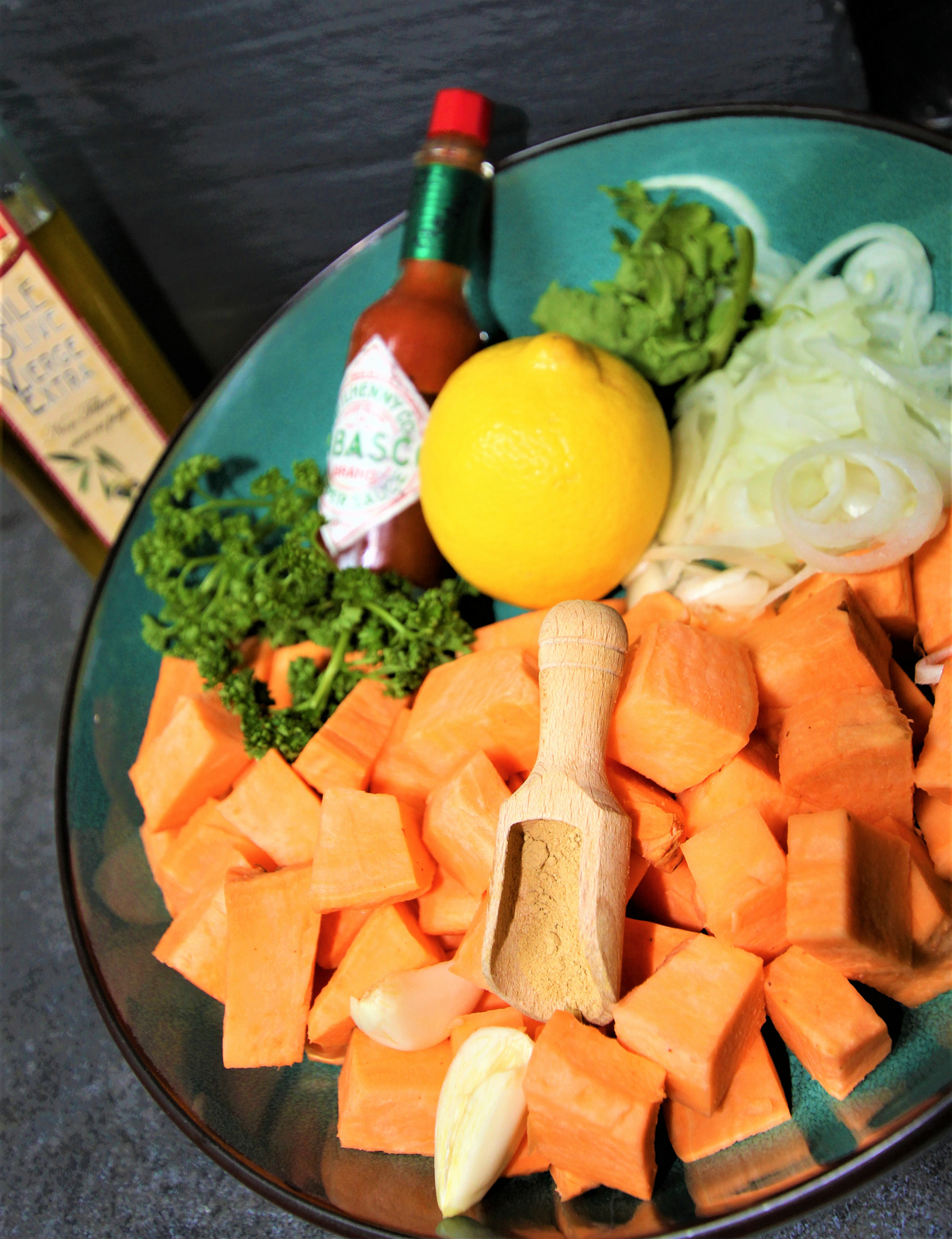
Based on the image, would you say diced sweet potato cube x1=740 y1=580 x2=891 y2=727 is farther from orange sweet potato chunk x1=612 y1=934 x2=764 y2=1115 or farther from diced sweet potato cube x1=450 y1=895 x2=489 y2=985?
diced sweet potato cube x1=450 y1=895 x2=489 y2=985

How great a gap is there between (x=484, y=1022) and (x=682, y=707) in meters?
0.40

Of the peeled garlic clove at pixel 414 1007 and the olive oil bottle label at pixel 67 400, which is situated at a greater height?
the olive oil bottle label at pixel 67 400

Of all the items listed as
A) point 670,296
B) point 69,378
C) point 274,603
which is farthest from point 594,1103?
point 69,378

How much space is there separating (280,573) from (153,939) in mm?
596

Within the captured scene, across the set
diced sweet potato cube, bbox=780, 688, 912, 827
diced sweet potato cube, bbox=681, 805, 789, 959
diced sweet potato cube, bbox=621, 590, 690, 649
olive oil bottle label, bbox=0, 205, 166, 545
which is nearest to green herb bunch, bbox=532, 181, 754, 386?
diced sweet potato cube, bbox=621, 590, 690, 649

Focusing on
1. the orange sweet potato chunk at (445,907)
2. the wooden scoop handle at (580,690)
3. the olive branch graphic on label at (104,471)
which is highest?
the olive branch graphic on label at (104,471)

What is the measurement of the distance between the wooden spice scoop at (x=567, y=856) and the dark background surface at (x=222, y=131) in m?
0.53

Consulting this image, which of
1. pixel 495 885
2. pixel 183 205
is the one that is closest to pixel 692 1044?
pixel 495 885

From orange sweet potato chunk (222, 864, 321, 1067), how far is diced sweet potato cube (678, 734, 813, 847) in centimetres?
47

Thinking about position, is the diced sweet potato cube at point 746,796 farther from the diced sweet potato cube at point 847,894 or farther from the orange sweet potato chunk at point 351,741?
the orange sweet potato chunk at point 351,741

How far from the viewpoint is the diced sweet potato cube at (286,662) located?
1.34m

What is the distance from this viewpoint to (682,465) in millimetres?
1309

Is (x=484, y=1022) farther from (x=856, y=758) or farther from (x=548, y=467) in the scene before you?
(x=548, y=467)

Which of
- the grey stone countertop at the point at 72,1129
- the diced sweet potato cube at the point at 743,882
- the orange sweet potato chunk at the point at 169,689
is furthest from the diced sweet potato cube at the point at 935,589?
the orange sweet potato chunk at the point at 169,689
